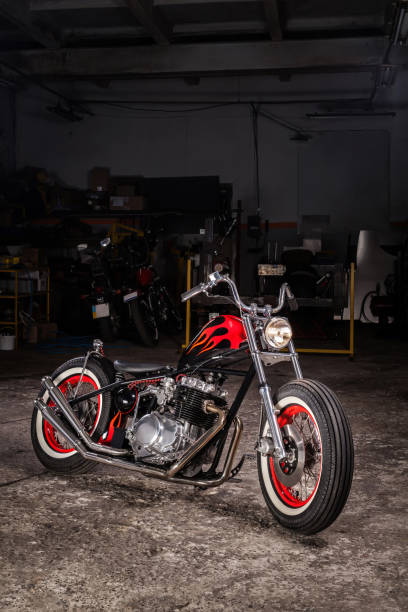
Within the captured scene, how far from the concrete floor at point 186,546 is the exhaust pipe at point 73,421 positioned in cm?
21

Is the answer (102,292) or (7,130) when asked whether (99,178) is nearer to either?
(7,130)

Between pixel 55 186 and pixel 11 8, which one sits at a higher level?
pixel 11 8

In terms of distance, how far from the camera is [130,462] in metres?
2.61

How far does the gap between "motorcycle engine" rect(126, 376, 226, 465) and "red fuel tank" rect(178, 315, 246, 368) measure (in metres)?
0.11

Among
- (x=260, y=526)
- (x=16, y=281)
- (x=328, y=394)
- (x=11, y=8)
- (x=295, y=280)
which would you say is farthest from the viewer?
(x=295, y=280)

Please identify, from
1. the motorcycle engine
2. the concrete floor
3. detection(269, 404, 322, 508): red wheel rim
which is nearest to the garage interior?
the concrete floor

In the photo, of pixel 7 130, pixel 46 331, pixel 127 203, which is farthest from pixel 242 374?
pixel 7 130

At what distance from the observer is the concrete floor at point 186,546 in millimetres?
1899

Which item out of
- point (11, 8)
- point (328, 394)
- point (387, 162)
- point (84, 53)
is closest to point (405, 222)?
point (387, 162)

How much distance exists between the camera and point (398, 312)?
30.6 feet

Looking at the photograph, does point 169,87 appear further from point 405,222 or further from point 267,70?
point 405,222

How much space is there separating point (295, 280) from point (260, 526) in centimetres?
692

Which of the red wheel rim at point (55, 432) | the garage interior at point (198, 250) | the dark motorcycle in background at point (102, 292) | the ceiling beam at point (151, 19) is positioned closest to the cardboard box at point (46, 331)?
the garage interior at point (198, 250)

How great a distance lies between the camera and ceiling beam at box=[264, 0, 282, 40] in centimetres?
Result: 784
